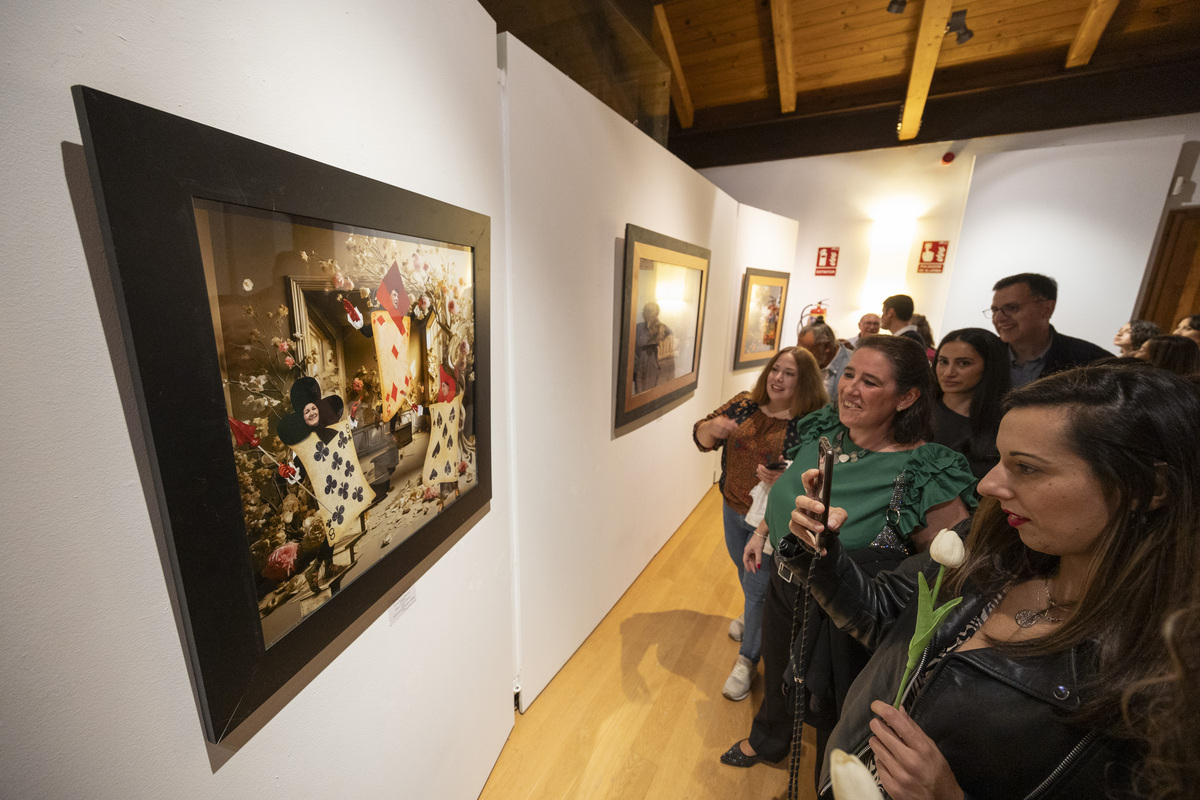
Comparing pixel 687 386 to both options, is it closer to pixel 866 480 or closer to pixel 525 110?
pixel 866 480

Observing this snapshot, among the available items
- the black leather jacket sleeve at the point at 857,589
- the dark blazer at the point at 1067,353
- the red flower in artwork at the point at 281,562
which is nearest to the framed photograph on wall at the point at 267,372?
the red flower in artwork at the point at 281,562

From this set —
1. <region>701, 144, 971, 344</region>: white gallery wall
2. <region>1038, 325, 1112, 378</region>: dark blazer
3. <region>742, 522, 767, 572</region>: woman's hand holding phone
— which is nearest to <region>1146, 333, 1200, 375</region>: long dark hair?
<region>1038, 325, 1112, 378</region>: dark blazer

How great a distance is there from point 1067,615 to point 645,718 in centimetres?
188

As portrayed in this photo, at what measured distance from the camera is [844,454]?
1.58 meters

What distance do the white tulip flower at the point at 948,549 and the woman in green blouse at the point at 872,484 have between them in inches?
26.6

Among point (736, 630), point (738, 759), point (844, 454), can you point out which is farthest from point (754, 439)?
point (738, 759)

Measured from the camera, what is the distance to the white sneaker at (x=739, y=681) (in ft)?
7.53

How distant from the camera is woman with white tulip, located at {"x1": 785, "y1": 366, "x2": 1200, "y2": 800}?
0.73 metres

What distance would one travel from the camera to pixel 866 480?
1.45 metres

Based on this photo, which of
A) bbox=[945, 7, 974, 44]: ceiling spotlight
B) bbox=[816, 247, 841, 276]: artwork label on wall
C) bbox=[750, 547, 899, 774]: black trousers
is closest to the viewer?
bbox=[750, 547, 899, 774]: black trousers

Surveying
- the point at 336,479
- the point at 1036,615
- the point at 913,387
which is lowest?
the point at 1036,615

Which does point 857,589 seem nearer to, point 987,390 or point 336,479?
point 336,479

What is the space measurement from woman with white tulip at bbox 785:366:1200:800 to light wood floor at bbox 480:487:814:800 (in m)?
1.44

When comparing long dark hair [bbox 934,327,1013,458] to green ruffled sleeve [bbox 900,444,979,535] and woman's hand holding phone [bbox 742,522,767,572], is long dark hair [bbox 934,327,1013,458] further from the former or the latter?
woman's hand holding phone [bbox 742,522,767,572]
